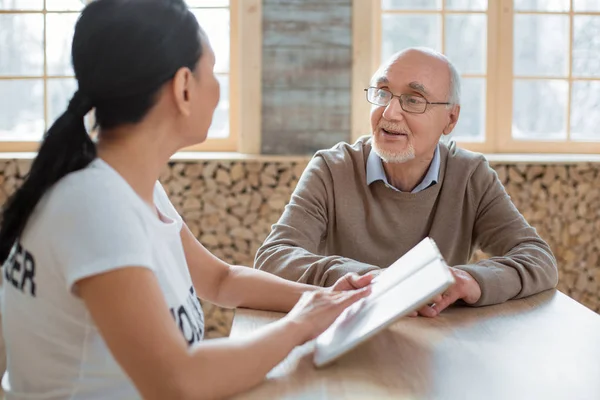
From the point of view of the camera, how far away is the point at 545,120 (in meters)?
4.18

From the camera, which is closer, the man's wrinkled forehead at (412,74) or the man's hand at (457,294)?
the man's hand at (457,294)

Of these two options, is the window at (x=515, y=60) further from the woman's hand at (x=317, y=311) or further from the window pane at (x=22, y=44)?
the woman's hand at (x=317, y=311)

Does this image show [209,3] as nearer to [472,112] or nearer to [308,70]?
[308,70]

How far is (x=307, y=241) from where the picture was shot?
2092mm

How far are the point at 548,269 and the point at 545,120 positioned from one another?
95.2 inches

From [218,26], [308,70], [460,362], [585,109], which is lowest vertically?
[460,362]

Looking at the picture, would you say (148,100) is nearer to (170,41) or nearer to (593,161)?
(170,41)

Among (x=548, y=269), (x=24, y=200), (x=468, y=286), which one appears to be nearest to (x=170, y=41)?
(x=24, y=200)

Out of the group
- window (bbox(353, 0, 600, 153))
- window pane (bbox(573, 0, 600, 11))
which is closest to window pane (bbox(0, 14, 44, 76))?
window (bbox(353, 0, 600, 153))

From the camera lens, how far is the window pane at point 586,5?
163 inches

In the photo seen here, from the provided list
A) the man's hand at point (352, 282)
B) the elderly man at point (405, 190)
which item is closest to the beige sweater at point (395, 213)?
the elderly man at point (405, 190)

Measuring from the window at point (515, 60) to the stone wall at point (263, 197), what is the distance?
0.31 m

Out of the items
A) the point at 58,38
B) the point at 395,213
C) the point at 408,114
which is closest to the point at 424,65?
the point at 408,114

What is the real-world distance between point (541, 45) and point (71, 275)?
362 cm
